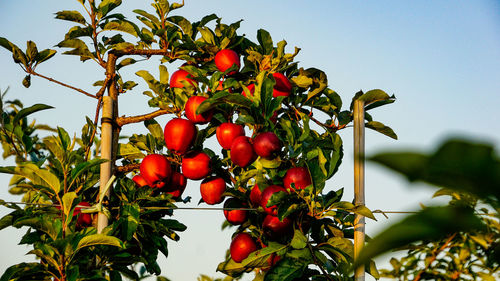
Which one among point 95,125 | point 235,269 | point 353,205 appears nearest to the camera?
point 353,205

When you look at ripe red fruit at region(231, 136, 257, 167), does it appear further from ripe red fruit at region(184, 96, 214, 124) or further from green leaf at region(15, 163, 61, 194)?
green leaf at region(15, 163, 61, 194)

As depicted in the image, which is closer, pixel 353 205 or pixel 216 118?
pixel 353 205

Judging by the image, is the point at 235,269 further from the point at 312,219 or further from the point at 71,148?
the point at 71,148

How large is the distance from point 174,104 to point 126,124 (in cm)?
25

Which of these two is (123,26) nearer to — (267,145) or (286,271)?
(267,145)

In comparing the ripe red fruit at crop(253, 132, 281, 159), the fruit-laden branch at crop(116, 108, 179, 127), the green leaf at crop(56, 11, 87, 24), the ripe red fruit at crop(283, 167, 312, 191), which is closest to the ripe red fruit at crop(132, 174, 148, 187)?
the fruit-laden branch at crop(116, 108, 179, 127)

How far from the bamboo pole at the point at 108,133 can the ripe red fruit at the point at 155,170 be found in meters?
0.15

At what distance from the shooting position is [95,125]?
2328 mm

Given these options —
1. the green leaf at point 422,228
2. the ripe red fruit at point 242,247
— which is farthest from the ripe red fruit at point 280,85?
the green leaf at point 422,228

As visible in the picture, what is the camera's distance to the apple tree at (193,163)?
6.34ft

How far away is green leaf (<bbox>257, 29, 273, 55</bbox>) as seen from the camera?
246cm

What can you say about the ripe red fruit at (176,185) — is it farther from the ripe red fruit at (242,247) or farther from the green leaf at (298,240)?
the green leaf at (298,240)

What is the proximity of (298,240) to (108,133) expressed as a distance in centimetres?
98

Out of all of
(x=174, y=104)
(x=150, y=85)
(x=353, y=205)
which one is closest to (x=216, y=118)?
(x=174, y=104)
